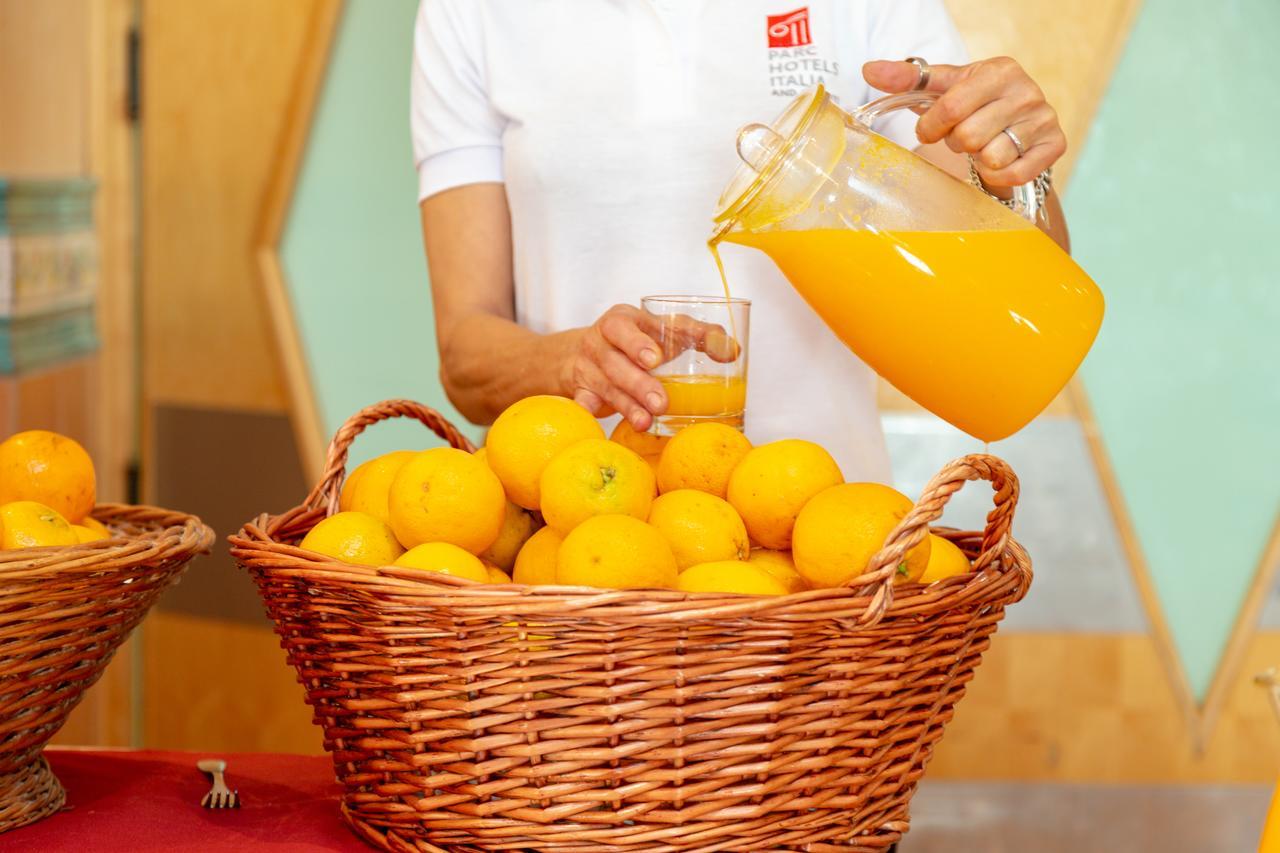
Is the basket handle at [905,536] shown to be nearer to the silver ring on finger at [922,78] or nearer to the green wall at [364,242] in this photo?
the silver ring on finger at [922,78]

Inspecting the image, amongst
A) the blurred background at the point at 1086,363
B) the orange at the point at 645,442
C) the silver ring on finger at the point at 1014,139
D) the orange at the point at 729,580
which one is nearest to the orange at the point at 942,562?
the orange at the point at 729,580

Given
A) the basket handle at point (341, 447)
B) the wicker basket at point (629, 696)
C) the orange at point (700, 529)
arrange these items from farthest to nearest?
the basket handle at point (341, 447) < the orange at point (700, 529) < the wicker basket at point (629, 696)

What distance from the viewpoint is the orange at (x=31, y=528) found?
0.85 m

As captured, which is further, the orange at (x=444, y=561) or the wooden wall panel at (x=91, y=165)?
the wooden wall panel at (x=91, y=165)

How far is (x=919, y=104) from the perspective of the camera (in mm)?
1044

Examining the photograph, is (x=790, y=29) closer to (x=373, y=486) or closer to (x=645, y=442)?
(x=645, y=442)

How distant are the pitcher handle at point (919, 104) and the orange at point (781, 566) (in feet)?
1.07

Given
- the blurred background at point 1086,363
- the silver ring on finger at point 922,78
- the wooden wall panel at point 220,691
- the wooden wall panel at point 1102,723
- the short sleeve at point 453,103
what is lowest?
the wooden wall panel at point 220,691

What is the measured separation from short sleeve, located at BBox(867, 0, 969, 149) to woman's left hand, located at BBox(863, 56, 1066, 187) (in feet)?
0.92

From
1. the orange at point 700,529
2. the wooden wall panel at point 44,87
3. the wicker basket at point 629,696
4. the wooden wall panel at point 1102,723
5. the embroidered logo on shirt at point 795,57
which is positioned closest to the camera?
the wicker basket at point 629,696

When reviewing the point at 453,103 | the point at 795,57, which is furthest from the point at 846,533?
the point at 453,103

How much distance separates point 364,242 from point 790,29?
143 centimetres

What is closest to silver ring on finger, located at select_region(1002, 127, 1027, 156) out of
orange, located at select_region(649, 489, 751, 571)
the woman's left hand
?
the woman's left hand

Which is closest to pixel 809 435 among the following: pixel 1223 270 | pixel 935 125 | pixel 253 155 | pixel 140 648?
pixel 935 125
